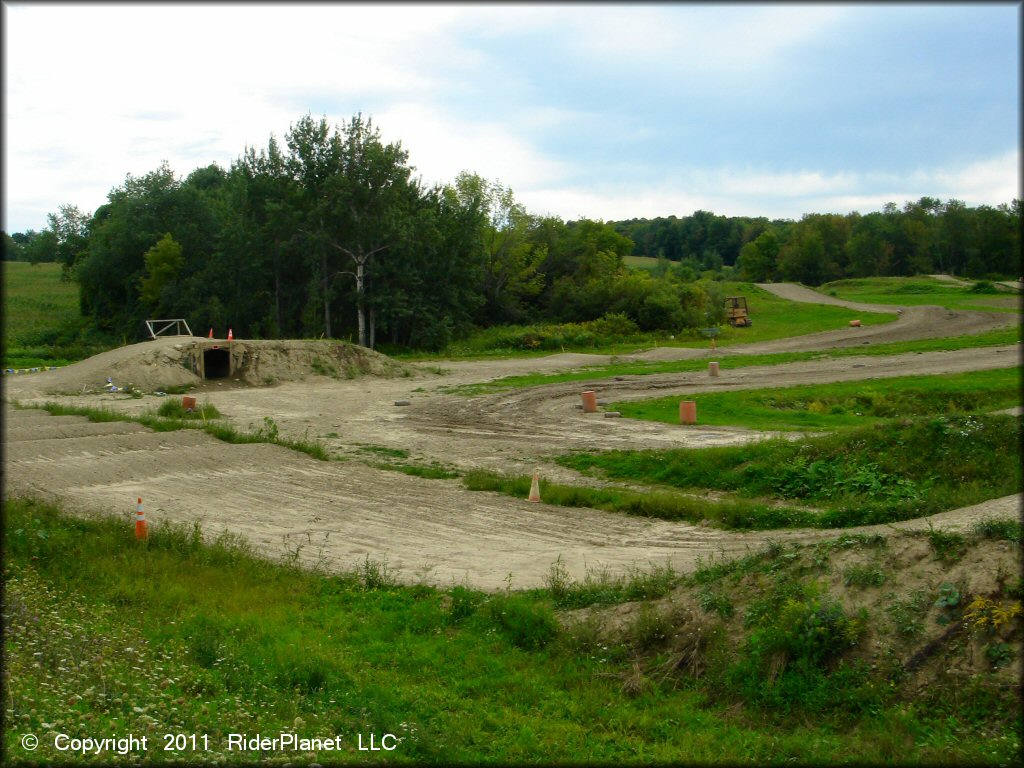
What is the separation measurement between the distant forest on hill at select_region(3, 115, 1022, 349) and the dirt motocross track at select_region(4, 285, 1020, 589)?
1354 cm

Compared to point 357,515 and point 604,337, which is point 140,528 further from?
point 604,337

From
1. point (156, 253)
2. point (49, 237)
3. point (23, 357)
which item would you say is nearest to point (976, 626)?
point (23, 357)

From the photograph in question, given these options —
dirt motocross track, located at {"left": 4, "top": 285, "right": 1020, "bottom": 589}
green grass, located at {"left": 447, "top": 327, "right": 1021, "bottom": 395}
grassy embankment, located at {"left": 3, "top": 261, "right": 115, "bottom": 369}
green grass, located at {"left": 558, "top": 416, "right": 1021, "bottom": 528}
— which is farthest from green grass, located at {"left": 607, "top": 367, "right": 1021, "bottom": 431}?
grassy embankment, located at {"left": 3, "top": 261, "right": 115, "bottom": 369}

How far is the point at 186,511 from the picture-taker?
15961 mm

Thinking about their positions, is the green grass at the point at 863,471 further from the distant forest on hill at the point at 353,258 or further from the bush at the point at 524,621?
the distant forest on hill at the point at 353,258

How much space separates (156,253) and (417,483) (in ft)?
132

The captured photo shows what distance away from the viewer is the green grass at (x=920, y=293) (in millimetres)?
58425

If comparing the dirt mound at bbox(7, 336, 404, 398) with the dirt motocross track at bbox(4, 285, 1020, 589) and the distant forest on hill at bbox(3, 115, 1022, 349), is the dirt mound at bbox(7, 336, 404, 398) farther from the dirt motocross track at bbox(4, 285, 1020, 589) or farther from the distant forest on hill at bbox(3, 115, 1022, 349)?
the distant forest on hill at bbox(3, 115, 1022, 349)

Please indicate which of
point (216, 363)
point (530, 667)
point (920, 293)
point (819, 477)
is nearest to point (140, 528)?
point (530, 667)

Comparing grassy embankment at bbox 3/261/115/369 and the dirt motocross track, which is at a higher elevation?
grassy embankment at bbox 3/261/115/369

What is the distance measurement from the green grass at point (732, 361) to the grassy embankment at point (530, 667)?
2356 centimetres

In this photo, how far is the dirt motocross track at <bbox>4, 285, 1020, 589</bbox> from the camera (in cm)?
1367

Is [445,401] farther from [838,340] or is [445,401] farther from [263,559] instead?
[838,340]

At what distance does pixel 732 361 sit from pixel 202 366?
909 inches
